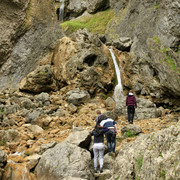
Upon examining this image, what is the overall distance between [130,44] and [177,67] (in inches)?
403

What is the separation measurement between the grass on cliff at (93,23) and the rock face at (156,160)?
31.9 meters

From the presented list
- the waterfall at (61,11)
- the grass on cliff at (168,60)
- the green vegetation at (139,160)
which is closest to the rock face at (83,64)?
the grass on cliff at (168,60)

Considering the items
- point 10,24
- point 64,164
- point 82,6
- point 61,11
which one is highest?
point 61,11

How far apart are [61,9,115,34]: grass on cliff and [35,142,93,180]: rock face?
29.7m

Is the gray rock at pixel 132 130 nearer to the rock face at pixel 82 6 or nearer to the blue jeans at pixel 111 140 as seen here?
the blue jeans at pixel 111 140

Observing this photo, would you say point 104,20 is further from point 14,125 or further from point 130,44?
point 14,125

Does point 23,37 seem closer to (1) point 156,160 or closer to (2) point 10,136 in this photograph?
(2) point 10,136

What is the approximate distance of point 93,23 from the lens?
38.4 meters

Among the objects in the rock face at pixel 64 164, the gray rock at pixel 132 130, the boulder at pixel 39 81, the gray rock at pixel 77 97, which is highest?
the boulder at pixel 39 81

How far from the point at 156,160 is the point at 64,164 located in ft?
13.8

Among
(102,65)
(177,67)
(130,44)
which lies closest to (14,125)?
(102,65)

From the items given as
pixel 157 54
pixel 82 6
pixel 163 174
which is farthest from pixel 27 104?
pixel 82 6

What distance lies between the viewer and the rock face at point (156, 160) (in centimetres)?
321

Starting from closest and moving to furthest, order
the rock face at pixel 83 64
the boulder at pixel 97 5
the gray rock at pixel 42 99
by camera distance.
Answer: the gray rock at pixel 42 99, the rock face at pixel 83 64, the boulder at pixel 97 5
